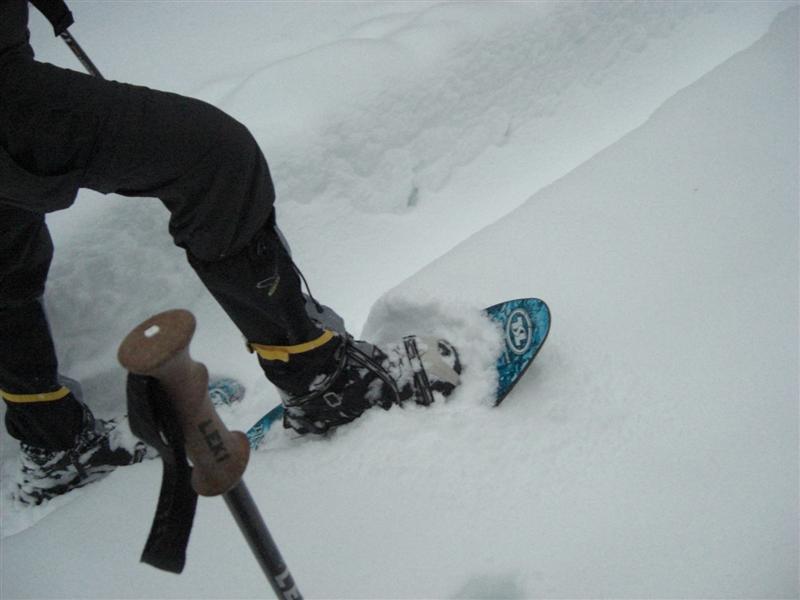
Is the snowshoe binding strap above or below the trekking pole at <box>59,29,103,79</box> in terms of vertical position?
below

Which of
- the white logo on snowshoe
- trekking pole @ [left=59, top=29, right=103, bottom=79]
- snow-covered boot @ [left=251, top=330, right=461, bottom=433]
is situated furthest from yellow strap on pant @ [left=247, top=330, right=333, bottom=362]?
trekking pole @ [left=59, top=29, right=103, bottom=79]

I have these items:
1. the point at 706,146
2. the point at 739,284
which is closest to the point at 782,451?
the point at 739,284

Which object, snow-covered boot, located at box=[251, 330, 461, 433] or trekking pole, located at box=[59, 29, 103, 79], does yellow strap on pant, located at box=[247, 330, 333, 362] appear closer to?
snow-covered boot, located at box=[251, 330, 461, 433]

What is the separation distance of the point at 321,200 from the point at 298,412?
0.97 meters

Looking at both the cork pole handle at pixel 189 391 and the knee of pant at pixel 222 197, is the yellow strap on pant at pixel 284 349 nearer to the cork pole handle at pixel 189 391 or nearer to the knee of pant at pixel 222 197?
the knee of pant at pixel 222 197

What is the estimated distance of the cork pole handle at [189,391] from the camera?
0.40 metres

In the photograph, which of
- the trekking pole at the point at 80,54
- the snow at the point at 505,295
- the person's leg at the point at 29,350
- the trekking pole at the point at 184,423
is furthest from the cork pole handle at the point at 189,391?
the trekking pole at the point at 80,54

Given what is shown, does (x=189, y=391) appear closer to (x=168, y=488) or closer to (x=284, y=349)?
(x=168, y=488)

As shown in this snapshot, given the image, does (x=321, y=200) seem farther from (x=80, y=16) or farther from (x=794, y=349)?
(x=80, y=16)

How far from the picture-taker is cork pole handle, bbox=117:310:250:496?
403 millimetres

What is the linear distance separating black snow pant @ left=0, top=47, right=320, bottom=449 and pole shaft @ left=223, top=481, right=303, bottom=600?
1.63 ft

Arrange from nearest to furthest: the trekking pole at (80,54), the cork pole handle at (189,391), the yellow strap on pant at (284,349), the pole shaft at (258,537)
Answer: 1. the cork pole handle at (189,391)
2. the pole shaft at (258,537)
3. the yellow strap on pant at (284,349)
4. the trekking pole at (80,54)

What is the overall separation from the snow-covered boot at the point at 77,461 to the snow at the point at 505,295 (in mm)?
105

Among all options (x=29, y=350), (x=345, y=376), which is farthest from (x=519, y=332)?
(x=29, y=350)
